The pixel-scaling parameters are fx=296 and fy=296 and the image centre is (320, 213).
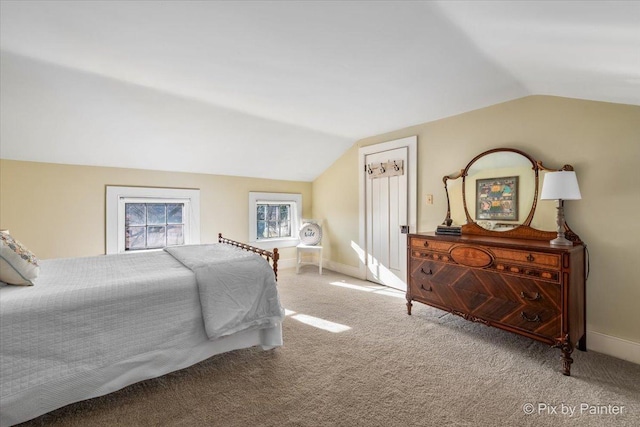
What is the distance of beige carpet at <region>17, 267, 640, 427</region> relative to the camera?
5.51ft

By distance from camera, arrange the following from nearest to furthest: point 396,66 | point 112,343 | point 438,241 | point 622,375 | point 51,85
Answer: point 112,343 → point 622,375 → point 396,66 → point 51,85 → point 438,241

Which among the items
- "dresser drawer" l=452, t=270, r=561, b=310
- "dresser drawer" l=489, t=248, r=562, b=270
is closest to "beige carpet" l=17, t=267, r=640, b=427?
"dresser drawer" l=452, t=270, r=561, b=310

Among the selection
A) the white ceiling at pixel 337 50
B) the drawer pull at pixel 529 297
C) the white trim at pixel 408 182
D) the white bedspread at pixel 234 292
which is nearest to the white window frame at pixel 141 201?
the white ceiling at pixel 337 50

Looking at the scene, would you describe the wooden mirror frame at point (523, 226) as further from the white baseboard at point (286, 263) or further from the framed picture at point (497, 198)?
the white baseboard at point (286, 263)

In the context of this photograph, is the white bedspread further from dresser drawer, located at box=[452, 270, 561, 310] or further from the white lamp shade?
the white lamp shade

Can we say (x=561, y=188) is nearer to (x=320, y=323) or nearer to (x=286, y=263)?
(x=320, y=323)

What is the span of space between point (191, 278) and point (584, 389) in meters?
2.73

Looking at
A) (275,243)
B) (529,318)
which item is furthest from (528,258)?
(275,243)

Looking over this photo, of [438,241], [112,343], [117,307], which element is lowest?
[112,343]

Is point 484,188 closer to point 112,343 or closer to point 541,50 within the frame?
point 541,50

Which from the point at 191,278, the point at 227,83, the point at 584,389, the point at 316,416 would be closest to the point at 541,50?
the point at 584,389

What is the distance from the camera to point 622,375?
82.0 inches

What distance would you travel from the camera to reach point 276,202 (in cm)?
532

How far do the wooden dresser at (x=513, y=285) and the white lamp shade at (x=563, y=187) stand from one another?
0.38m
